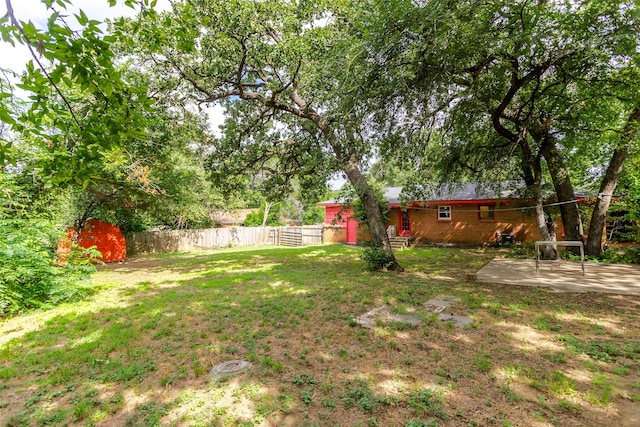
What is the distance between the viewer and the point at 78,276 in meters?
6.76

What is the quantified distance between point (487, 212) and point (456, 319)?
41.3ft

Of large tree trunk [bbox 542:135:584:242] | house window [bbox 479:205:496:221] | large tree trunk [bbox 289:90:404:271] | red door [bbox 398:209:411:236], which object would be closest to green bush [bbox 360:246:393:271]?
large tree trunk [bbox 289:90:404:271]

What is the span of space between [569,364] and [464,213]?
13617mm

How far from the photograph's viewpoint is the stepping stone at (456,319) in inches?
172

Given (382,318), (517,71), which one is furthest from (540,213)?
(382,318)

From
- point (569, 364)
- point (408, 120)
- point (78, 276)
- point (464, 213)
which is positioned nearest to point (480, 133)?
point (408, 120)

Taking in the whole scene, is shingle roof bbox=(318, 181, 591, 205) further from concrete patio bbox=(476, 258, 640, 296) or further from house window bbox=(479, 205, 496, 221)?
concrete patio bbox=(476, 258, 640, 296)

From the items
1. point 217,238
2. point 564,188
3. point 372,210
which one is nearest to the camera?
point 372,210

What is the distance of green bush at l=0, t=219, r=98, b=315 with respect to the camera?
17.9ft

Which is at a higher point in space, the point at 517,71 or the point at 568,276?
the point at 517,71

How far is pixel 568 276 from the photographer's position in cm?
711

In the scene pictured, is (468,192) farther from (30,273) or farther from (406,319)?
(30,273)

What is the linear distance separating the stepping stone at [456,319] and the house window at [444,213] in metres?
12.5

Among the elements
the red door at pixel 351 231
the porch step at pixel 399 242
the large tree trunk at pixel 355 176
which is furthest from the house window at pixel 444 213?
the large tree trunk at pixel 355 176
